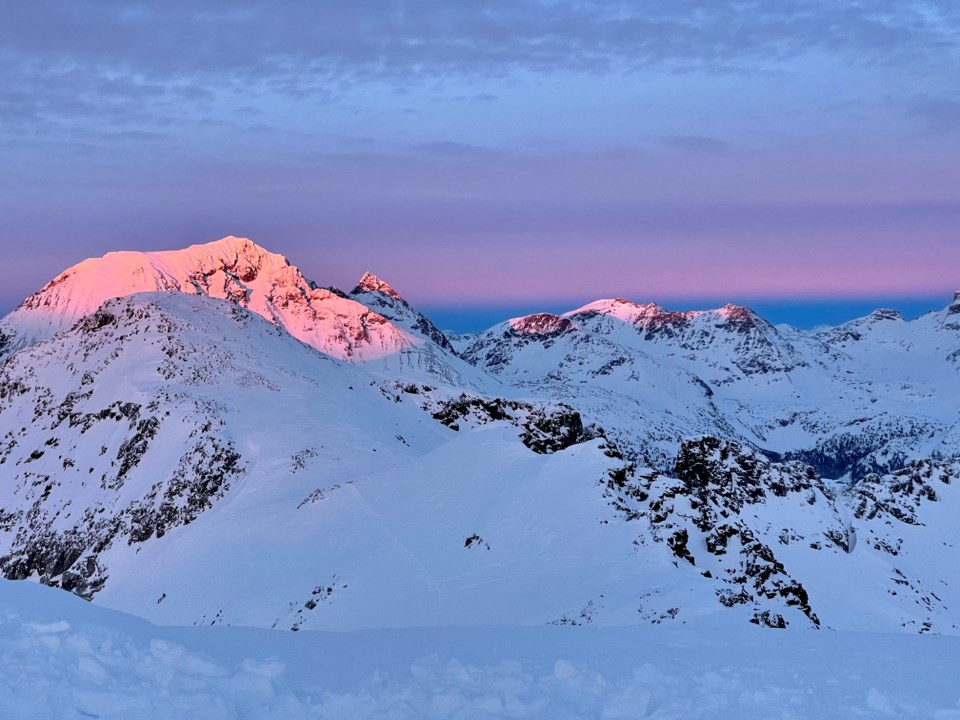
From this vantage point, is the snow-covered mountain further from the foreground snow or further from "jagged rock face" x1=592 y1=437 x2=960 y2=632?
the foreground snow

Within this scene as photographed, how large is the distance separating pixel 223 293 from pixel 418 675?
171408 mm

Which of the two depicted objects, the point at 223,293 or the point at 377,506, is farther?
the point at 223,293

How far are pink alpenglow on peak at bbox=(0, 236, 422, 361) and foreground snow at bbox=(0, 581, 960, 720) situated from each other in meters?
152

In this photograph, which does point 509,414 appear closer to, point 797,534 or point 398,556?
point 797,534

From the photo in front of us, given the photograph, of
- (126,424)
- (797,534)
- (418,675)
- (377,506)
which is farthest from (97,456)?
(418,675)

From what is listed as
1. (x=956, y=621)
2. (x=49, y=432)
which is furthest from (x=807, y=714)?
(x=49, y=432)

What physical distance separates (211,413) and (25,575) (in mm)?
14441

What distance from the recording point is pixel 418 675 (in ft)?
35.1

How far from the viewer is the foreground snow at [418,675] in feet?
30.5

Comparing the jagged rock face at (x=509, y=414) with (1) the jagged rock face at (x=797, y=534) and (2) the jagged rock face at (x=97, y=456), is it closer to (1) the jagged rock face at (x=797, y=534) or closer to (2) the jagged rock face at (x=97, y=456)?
(1) the jagged rock face at (x=797, y=534)

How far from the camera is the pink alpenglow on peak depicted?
169 metres

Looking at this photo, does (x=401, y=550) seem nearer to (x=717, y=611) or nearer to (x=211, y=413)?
(x=717, y=611)

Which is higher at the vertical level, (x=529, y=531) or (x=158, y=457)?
(x=529, y=531)

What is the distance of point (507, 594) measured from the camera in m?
26.8
